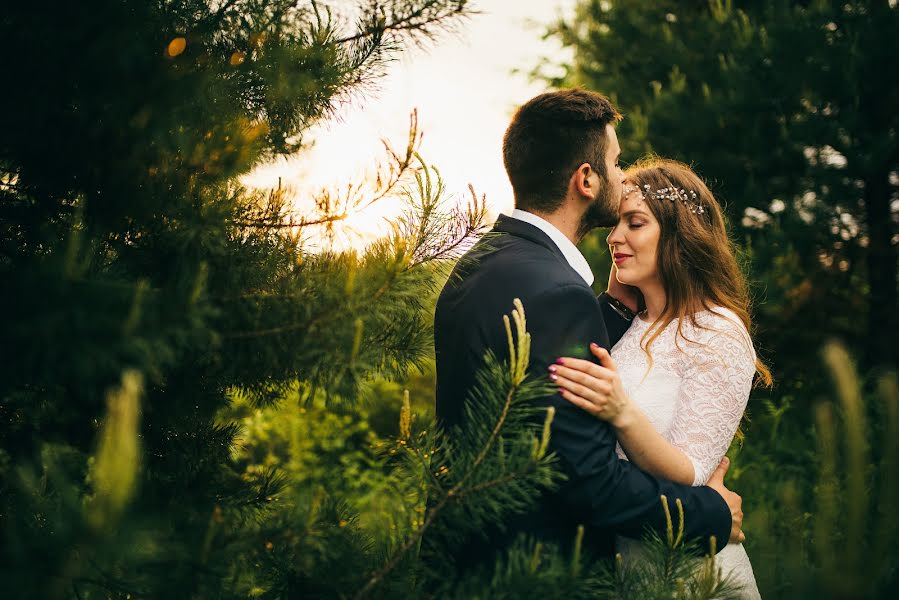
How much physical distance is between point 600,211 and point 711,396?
87cm

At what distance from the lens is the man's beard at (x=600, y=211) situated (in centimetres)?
258

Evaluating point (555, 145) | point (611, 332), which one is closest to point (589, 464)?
point (555, 145)

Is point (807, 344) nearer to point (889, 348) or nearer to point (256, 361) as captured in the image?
point (889, 348)

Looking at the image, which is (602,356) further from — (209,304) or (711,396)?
(209,304)

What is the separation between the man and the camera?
1.93m

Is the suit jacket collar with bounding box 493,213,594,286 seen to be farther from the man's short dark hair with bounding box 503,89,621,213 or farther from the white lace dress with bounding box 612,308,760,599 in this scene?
the white lace dress with bounding box 612,308,760,599

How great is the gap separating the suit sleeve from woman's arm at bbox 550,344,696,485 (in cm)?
4

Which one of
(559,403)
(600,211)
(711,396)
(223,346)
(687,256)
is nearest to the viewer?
(223,346)

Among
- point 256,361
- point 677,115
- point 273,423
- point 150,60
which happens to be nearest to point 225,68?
point 150,60

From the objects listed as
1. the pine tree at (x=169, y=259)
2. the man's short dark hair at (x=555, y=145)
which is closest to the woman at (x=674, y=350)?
the man's short dark hair at (x=555, y=145)

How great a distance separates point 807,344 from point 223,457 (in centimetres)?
703

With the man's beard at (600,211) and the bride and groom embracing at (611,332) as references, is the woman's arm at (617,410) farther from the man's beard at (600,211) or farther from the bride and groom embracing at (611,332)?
the man's beard at (600,211)

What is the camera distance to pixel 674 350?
269 centimetres

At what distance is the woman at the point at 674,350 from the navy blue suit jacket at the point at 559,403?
0.09 m
